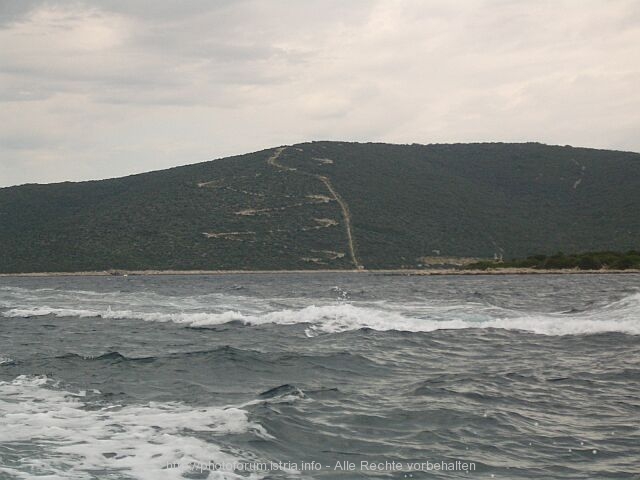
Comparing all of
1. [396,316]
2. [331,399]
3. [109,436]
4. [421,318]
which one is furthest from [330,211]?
[109,436]

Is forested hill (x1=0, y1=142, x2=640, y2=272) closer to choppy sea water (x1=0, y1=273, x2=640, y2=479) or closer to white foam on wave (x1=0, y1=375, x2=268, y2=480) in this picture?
choppy sea water (x1=0, y1=273, x2=640, y2=479)

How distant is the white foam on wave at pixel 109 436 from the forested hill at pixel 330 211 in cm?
7721

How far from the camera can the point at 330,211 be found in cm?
10431

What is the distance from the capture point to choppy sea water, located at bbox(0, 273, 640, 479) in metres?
9.32

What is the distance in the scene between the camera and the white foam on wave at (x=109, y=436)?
9.08 metres

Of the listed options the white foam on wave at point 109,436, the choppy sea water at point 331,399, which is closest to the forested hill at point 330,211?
the choppy sea water at point 331,399

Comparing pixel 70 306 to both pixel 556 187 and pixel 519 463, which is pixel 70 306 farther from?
pixel 556 187

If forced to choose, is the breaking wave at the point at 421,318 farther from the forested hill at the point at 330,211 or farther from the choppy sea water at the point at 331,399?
the forested hill at the point at 330,211

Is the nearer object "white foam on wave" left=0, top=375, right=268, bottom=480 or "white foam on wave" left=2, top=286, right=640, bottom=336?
"white foam on wave" left=0, top=375, right=268, bottom=480

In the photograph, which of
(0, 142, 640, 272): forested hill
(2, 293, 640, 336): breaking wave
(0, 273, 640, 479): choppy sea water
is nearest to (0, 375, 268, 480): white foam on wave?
(0, 273, 640, 479): choppy sea water

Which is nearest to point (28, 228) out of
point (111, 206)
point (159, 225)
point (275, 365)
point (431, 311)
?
point (111, 206)

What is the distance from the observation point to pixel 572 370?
612 inches

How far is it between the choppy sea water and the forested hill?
220ft

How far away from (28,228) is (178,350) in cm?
9533
